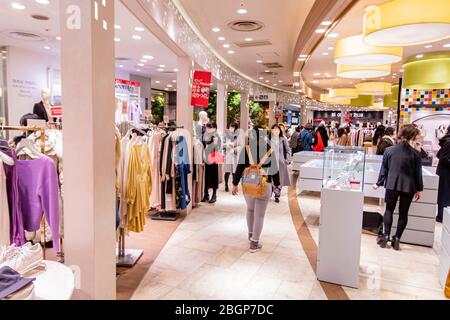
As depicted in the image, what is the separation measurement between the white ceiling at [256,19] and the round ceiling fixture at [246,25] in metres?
0.11

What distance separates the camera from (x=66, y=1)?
2.26 metres

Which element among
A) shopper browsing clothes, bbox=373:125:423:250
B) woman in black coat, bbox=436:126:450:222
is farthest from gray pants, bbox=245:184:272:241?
woman in black coat, bbox=436:126:450:222

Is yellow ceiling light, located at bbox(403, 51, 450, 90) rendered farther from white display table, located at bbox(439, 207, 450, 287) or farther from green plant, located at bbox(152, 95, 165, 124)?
green plant, located at bbox(152, 95, 165, 124)

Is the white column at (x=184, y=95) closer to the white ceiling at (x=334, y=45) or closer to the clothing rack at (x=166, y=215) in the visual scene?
the clothing rack at (x=166, y=215)

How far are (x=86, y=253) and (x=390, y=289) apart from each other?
2.96 m

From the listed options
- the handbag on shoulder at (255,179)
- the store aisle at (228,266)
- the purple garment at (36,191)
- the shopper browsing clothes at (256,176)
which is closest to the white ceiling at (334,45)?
the shopper browsing clothes at (256,176)

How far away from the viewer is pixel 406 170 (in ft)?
13.8

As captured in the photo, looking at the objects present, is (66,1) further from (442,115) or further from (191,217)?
(442,115)

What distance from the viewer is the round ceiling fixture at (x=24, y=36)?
6.60 meters

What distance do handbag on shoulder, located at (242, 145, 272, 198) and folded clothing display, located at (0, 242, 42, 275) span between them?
9.10 feet

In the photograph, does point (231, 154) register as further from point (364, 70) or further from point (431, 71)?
point (431, 71)

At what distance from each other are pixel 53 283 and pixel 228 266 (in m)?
Result: 2.56

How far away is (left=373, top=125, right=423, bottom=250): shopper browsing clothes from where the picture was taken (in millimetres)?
4199
